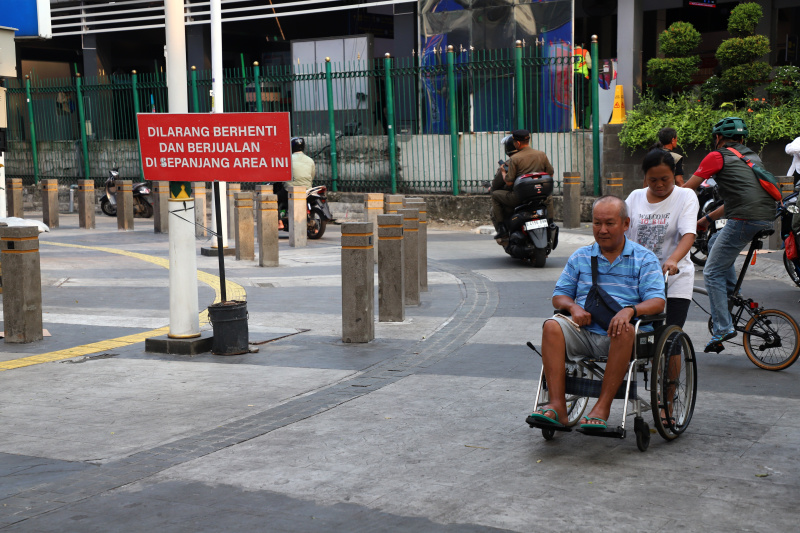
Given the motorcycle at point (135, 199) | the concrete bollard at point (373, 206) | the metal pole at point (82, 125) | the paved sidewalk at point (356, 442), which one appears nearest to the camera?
the paved sidewalk at point (356, 442)

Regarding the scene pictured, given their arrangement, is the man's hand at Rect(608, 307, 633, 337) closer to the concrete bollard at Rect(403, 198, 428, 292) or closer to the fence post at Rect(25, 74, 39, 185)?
the concrete bollard at Rect(403, 198, 428, 292)

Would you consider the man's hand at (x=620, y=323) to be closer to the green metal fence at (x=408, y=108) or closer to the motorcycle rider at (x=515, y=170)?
the motorcycle rider at (x=515, y=170)

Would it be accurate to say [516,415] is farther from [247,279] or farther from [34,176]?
[34,176]

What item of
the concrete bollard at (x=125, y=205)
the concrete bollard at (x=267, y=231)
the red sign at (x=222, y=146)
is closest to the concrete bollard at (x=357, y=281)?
the red sign at (x=222, y=146)

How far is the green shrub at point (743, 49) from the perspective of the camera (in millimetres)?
17812

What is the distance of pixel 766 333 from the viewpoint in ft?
24.2

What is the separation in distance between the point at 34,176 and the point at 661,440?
24671 mm

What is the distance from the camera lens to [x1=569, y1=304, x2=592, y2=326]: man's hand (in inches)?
212

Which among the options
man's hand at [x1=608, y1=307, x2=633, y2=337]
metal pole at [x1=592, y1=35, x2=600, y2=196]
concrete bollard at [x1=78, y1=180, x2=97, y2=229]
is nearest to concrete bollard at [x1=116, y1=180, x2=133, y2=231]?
concrete bollard at [x1=78, y1=180, x2=97, y2=229]

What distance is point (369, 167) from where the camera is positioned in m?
21.6

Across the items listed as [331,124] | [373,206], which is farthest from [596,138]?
[373,206]

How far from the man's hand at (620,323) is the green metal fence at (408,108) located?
14.3m

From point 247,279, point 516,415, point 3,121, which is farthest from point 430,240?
point 516,415

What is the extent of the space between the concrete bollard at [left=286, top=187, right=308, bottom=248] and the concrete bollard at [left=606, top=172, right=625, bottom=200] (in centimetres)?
553
